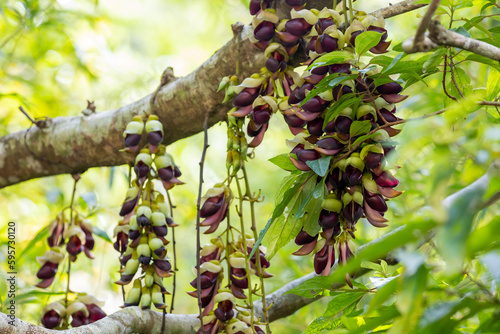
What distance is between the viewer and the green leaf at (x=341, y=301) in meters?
0.56

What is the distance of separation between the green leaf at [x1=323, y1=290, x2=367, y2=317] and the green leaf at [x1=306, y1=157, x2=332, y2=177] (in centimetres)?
16

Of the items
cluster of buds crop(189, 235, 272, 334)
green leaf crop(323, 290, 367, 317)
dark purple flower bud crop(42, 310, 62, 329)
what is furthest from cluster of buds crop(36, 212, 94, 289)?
green leaf crop(323, 290, 367, 317)

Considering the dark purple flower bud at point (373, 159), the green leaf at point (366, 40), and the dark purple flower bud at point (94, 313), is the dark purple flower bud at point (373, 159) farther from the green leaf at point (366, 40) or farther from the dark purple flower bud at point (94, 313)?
the dark purple flower bud at point (94, 313)

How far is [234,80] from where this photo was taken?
2.55 ft

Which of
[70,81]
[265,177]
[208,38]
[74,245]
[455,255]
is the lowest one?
[455,255]

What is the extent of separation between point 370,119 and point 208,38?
249cm

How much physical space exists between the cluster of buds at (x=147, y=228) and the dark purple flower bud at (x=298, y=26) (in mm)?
302

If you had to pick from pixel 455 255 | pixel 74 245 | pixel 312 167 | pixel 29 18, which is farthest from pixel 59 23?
pixel 455 255

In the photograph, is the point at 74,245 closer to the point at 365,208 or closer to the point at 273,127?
the point at 365,208

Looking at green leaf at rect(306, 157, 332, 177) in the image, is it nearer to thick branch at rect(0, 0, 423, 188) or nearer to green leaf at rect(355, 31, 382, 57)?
green leaf at rect(355, 31, 382, 57)

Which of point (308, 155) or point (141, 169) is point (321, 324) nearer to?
point (308, 155)

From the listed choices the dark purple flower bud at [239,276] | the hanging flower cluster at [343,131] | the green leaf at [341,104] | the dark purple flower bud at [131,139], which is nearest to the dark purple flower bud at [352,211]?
the hanging flower cluster at [343,131]

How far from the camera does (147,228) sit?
2.54 ft

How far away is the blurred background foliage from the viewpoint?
0.63 m
